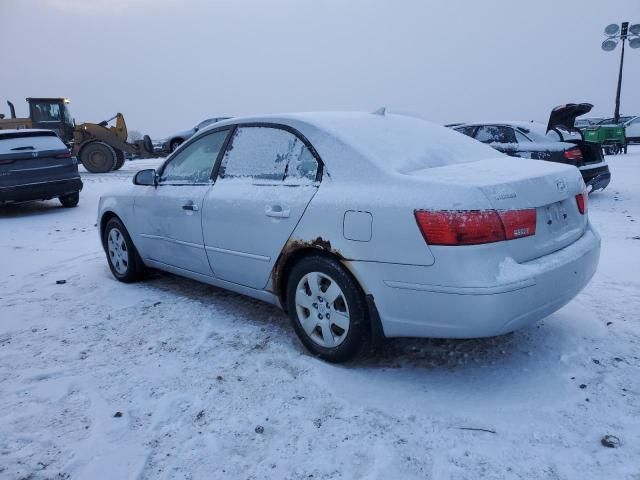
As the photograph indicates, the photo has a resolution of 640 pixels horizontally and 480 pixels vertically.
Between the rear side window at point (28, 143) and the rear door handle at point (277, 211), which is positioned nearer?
the rear door handle at point (277, 211)

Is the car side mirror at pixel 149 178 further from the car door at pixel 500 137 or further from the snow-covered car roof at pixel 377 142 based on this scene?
the car door at pixel 500 137

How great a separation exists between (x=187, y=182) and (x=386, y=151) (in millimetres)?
1829

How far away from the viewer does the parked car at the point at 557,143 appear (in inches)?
307

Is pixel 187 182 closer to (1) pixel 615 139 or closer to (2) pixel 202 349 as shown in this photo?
(2) pixel 202 349

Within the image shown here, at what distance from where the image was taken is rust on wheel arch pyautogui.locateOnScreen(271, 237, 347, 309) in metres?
2.76

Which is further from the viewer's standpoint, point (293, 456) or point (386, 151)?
point (386, 151)

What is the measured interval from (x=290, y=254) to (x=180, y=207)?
1304 mm

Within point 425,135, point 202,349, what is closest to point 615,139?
point 425,135

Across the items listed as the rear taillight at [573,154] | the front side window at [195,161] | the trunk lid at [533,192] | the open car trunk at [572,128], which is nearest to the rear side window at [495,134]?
the open car trunk at [572,128]

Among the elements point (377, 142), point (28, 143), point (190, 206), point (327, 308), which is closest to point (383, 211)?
point (377, 142)

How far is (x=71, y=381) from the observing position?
2.92 m

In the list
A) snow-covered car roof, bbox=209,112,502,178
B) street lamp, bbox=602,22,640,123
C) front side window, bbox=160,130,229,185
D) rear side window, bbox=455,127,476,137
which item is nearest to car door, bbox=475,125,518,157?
rear side window, bbox=455,127,476,137

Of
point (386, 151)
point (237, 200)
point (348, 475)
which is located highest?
point (386, 151)

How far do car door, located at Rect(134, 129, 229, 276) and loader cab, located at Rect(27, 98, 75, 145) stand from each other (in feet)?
51.4
